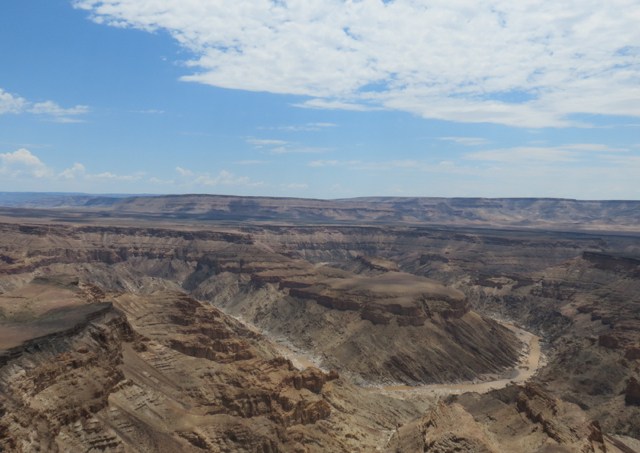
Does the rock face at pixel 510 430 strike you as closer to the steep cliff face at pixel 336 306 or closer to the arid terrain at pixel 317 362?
the arid terrain at pixel 317 362

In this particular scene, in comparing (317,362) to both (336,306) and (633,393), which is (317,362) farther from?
(633,393)

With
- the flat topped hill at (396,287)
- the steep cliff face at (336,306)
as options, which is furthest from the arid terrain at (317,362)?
the flat topped hill at (396,287)

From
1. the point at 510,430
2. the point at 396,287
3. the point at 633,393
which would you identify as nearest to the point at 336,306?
the point at 396,287

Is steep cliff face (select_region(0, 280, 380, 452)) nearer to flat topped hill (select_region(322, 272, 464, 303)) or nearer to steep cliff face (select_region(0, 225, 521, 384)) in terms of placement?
steep cliff face (select_region(0, 225, 521, 384))

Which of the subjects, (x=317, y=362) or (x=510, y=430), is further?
(x=317, y=362)

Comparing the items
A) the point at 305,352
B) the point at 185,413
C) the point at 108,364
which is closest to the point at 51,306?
the point at 108,364

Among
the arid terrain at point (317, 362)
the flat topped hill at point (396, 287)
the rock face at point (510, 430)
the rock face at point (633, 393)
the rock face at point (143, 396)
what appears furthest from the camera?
the flat topped hill at point (396, 287)

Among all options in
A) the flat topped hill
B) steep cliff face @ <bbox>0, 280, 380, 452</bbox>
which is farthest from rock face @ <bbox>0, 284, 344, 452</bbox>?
the flat topped hill

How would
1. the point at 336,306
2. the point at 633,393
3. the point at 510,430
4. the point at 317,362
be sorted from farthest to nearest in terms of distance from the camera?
1. the point at 336,306
2. the point at 317,362
3. the point at 633,393
4. the point at 510,430

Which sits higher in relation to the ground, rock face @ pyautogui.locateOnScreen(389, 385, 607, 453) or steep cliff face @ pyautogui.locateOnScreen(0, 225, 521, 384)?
rock face @ pyautogui.locateOnScreen(389, 385, 607, 453)

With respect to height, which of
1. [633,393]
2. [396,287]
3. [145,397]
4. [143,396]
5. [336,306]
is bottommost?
[633,393]

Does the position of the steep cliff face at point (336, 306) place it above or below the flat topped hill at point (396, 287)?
below
